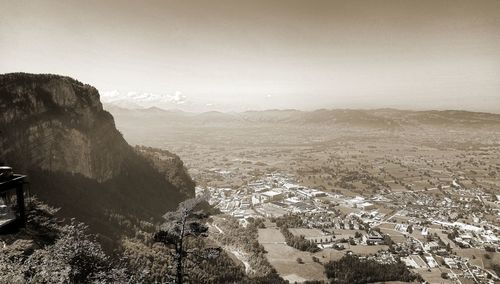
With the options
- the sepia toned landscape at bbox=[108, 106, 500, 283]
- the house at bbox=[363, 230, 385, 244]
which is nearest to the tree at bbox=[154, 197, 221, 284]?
the sepia toned landscape at bbox=[108, 106, 500, 283]

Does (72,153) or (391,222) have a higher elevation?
(72,153)

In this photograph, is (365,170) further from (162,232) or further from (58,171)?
(162,232)

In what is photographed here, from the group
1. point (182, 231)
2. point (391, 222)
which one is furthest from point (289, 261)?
point (182, 231)

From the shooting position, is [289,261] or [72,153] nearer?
[72,153]

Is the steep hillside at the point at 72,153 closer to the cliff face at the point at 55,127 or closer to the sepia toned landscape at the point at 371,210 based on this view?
the cliff face at the point at 55,127

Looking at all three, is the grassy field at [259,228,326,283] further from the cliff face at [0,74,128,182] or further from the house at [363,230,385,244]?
the cliff face at [0,74,128,182]

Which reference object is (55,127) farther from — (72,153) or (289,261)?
(289,261)

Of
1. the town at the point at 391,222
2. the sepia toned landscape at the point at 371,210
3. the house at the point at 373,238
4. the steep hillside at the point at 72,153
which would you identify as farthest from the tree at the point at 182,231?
the house at the point at 373,238

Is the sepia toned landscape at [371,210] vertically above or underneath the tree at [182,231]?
underneath
